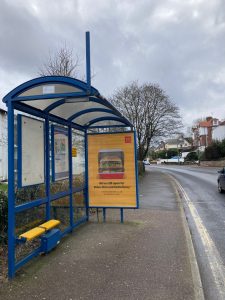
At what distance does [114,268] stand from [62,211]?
8.09 feet

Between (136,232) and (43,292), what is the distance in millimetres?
3146

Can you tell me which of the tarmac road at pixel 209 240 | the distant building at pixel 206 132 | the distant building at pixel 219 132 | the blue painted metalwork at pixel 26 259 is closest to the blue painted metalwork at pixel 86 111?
the blue painted metalwork at pixel 26 259

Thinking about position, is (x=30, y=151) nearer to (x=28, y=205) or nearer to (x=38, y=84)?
(x=28, y=205)

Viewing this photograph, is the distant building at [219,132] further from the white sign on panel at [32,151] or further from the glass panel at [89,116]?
the white sign on panel at [32,151]

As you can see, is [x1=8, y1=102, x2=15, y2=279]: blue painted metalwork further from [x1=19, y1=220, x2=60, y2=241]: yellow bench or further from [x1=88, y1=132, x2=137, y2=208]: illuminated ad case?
[x1=88, y1=132, x2=137, y2=208]: illuminated ad case

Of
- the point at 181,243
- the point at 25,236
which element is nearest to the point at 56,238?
the point at 25,236

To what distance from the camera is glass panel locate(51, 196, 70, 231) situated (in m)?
6.36

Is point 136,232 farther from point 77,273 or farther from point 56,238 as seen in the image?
point 77,273

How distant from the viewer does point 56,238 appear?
17.3ft

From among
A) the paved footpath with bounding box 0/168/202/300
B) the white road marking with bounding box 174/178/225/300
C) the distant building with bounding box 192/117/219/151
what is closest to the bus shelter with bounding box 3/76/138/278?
the paved footpath with bounding box 0/168/202/300

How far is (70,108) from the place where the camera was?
621 cm

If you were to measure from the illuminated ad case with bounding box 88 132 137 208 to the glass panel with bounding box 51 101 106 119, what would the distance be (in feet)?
4.31

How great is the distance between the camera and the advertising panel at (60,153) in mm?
6100

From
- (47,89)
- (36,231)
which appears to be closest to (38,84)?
(47,89)
